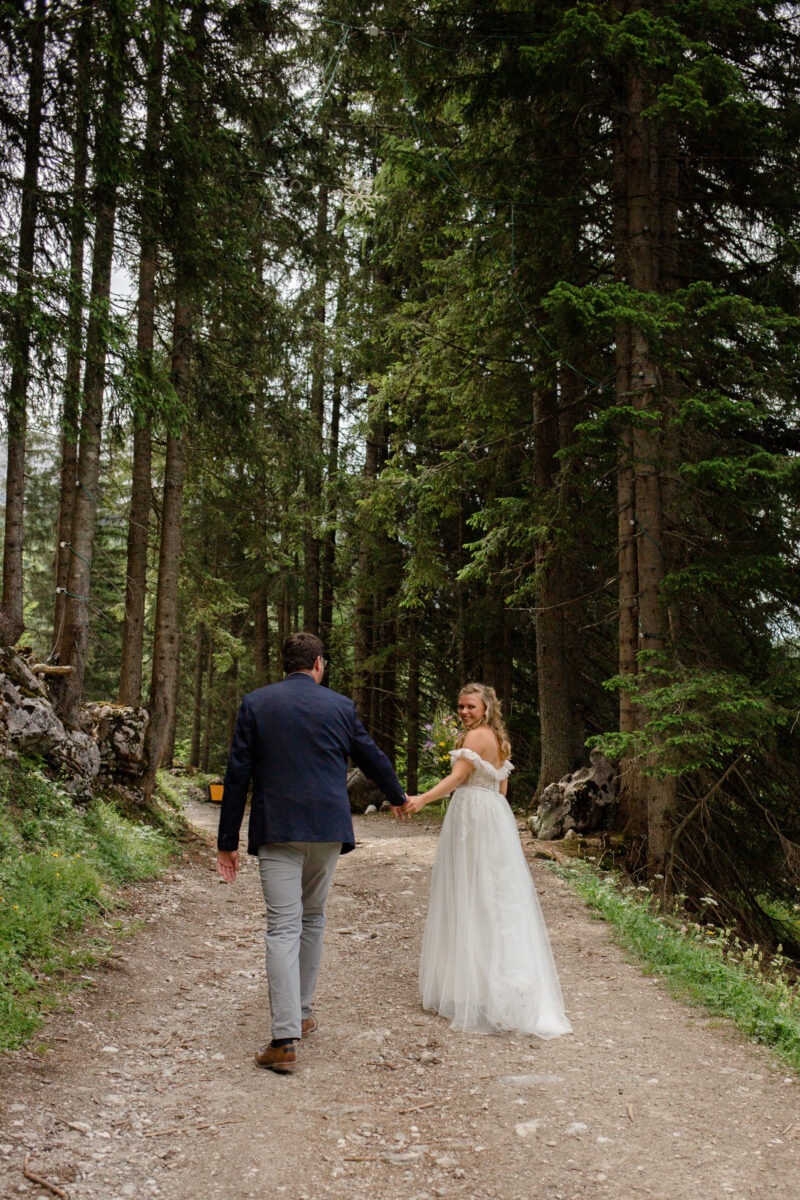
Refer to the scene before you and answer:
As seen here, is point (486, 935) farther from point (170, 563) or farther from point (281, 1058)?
point (170, 563)

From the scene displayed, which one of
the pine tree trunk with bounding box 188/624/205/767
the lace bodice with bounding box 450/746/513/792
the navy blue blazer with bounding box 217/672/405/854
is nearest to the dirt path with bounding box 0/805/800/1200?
the navy blue blazer with bounding box 217/672/405/854

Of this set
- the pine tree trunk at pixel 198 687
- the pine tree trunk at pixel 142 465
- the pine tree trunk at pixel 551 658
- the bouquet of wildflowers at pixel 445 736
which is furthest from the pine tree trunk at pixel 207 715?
the pine tree trunk at pixel 551 658

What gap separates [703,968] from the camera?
587cm

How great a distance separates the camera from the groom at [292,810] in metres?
4.33

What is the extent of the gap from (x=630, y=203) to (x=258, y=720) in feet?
25.8

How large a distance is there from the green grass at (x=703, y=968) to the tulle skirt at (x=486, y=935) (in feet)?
3.54

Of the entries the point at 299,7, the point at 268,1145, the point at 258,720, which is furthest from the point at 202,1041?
the point at 299,7

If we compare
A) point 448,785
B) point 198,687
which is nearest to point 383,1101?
point 448,785

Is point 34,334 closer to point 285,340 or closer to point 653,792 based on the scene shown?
point 285,340

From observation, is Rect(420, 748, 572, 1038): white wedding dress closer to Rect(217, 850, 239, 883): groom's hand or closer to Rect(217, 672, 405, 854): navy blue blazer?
Rect(217, 672, 405, 854): navy blue blazer

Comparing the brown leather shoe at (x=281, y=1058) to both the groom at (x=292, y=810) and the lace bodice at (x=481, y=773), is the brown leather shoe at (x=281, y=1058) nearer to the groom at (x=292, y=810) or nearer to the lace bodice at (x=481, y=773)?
the groom at (x=292, y=810)

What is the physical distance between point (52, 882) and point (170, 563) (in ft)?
19.5

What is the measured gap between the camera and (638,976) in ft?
19.7

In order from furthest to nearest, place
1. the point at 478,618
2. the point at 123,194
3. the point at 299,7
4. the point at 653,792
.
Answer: the point at 478,618 → the point at 299,7 → the point at 653,792 → the point at 123,194
